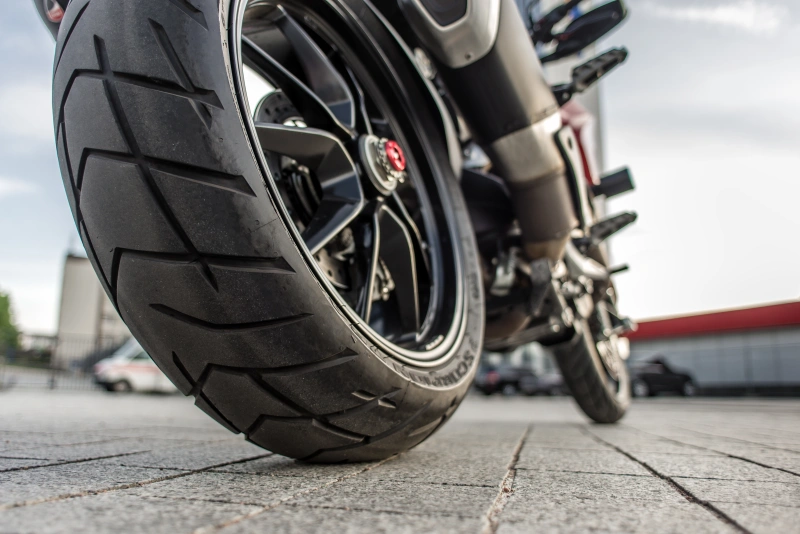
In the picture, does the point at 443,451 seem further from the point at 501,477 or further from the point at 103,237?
the point at 103,237

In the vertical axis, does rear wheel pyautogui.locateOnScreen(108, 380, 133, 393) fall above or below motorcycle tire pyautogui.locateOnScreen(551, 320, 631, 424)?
below

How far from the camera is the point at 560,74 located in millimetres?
24547

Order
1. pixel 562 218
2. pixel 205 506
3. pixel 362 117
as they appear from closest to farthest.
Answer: pixel 205 506
pixel 362 117
pixel 562 218

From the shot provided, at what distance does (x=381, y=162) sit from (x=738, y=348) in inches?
794

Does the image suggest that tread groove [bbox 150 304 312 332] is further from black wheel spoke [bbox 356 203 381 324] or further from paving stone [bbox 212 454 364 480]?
black wheel spoke [bbox 356 203 381 324]

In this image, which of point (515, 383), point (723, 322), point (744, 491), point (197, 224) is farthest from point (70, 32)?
point (723, 322)

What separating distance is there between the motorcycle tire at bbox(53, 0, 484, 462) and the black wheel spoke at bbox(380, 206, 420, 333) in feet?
1.54

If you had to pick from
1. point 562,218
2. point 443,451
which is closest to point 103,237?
point 443,451

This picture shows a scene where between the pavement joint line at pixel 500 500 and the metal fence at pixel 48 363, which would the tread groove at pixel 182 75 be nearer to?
the pavement joint line at pixel 500 500

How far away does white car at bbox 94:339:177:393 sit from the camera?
36.3ft

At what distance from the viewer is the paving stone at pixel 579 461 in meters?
1.19

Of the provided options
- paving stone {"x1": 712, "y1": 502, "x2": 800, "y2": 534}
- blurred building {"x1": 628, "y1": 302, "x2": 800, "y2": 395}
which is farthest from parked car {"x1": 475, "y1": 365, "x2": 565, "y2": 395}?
paving stone {"x1": 712, "y1": 502, "x2": 800, "y2": 534}

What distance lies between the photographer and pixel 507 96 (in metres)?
1.57

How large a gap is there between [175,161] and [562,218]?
1.40 metres
